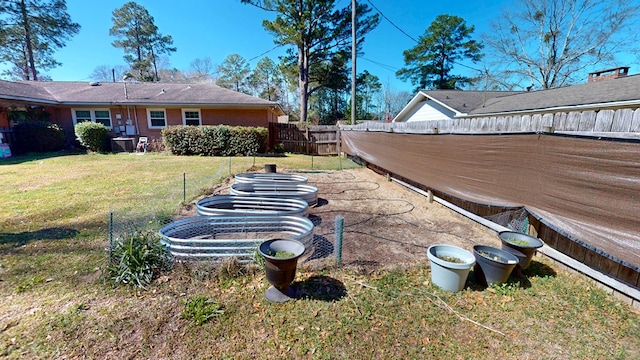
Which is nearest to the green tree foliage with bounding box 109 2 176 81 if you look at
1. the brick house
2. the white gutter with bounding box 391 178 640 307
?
the brick house

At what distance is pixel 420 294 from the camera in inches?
101

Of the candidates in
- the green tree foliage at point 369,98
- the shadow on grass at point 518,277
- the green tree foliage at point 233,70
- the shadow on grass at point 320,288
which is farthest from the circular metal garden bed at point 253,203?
the green tree foliage at point 233,70

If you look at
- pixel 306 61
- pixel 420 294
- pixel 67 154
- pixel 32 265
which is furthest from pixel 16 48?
pixel 420 294

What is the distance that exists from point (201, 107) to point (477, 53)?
2714 cm

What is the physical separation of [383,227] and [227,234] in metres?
2.35

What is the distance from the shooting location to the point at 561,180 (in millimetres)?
2717

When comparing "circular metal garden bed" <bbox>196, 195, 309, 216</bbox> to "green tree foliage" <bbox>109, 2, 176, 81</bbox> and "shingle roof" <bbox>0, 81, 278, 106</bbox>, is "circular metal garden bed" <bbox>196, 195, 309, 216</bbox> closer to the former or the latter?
"shingle roof" <bbox>0, 81, 278, 106</bbox>

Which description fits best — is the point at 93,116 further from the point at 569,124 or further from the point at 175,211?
the point at 569,124

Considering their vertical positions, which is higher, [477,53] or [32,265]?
[477,53]

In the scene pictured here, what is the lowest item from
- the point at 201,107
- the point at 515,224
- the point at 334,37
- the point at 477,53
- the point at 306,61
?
the point at 515,224

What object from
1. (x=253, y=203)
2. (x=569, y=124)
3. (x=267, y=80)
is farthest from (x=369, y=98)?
(x=569, y=124)

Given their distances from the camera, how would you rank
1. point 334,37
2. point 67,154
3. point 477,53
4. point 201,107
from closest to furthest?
point 67,154, point 201,107, point 334,37, point 477,53

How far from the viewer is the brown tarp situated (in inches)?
86.6

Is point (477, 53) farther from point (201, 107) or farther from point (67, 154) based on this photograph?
point (67, 154)
